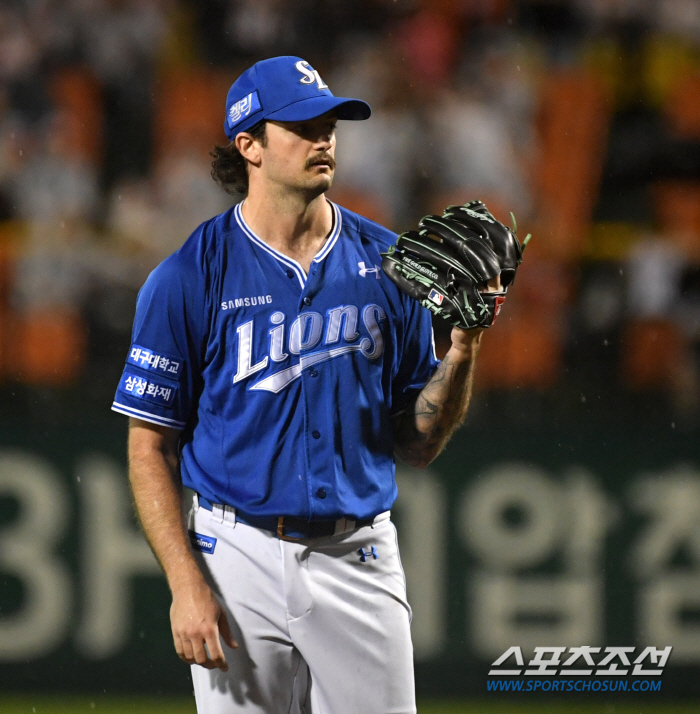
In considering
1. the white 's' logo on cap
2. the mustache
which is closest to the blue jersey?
the mustache

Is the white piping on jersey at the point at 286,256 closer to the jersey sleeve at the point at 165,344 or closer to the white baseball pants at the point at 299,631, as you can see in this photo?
the jersey sleeve at the point at 165,344

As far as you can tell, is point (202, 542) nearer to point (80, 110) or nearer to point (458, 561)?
point (458, 561)

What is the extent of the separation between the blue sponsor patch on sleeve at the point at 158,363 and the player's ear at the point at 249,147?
0.57m

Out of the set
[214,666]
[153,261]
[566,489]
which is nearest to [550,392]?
[566,489]

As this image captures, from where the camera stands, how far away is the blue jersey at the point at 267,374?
9.09 ft

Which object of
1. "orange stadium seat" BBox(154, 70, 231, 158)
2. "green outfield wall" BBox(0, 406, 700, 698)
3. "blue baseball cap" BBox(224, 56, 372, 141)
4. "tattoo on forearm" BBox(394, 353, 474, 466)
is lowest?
"green outfield wall" BBox(0, 406, 700, 698)

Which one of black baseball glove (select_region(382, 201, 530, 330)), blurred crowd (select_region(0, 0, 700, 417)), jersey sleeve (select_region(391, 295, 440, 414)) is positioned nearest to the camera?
black baseball glove (select_region(382, 201, 530, 330))

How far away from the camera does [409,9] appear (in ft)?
25.6

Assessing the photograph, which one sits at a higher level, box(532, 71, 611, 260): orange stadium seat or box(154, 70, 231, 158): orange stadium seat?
box(154, 70, 231, 158): orange stadium seat

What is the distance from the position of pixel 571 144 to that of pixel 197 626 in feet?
17.3

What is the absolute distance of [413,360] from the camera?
301 centimetres

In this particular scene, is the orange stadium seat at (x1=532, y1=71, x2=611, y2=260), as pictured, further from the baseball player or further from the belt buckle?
the belt buckle

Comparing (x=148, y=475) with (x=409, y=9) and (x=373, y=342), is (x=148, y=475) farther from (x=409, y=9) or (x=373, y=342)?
(x=409, y=9)

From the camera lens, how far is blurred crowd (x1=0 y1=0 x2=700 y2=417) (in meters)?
5.82
